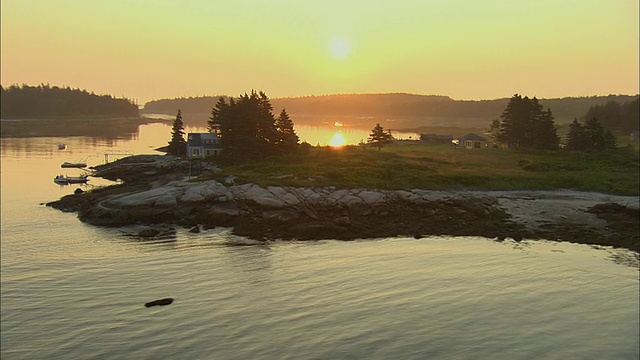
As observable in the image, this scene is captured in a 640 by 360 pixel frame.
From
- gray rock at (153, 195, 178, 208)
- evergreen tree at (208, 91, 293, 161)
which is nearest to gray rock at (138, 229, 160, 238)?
gray rock at (153, 195, 178, 208)

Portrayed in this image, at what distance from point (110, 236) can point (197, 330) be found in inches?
855

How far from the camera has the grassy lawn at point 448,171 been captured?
55.1 m

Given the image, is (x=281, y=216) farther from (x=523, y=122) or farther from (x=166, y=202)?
(x=523, y=122)

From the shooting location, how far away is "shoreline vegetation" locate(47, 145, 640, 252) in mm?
42562

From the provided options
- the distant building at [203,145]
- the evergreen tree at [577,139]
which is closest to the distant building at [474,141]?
the evergreen tree at [577,139]

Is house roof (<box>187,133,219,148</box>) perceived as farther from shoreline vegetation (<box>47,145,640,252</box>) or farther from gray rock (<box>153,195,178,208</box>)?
gray rock (<box>153,195,178,208</box>)

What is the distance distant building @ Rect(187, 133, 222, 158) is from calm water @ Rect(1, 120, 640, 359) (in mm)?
40035

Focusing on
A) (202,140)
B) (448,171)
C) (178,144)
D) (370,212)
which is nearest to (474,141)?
(448,171)

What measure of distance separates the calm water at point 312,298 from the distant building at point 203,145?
131 feet

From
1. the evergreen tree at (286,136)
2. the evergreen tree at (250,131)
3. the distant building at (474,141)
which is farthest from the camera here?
the distant building at (474,141)

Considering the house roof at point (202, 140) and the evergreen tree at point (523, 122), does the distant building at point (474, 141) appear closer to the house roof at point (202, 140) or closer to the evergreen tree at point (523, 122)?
the evergreen tree at point (523, 122)

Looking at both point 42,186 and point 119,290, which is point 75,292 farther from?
point 42,186

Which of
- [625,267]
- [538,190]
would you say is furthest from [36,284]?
[538,190]

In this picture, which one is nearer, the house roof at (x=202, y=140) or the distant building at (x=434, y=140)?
the house roof at (x=202, y=140)
